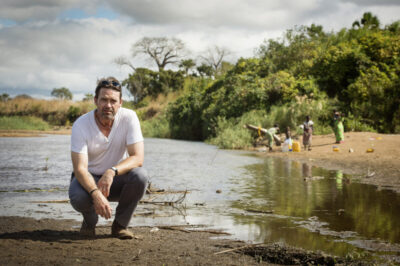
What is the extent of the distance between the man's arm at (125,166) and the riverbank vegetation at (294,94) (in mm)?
18372

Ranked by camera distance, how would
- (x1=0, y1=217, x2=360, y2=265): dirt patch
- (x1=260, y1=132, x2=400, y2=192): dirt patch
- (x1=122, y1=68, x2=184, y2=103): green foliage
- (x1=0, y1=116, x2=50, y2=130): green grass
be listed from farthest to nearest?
(x1=122, y1=68, x2=184, y2=103): green foliage, (x1=0, y1=116, x2=50, y2=130): green grass, (x1=260, y1=132, x2=400, y2=192): dirt patch, (x1=0, y1=217, x2=360, y2=265): dirt patch

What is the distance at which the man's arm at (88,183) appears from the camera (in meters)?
4.16

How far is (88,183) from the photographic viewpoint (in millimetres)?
4250

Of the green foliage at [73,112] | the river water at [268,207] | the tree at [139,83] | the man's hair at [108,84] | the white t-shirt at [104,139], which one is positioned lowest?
the river water at [268,207]

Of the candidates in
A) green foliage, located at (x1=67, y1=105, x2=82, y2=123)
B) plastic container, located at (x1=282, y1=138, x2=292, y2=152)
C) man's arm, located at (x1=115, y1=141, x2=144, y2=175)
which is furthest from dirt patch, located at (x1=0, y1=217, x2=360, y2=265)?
green foliage, located at (x1=67, y1=105, x2=82, y2=123)

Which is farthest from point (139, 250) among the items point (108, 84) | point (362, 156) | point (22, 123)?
point (22, 123)

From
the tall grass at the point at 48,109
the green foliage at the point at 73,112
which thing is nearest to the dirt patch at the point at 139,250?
the tall grass at the point at 48,109

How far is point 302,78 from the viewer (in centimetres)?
2834

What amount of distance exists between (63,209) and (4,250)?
2.49 meters

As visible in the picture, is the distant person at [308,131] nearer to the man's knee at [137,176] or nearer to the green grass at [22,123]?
the man's knee at [137,176]

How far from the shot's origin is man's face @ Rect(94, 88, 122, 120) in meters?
4.48

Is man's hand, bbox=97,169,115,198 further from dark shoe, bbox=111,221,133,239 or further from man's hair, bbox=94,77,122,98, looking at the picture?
man's hair, bbox=94,77,122,98

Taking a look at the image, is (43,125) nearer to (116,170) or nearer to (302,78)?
(302,78)

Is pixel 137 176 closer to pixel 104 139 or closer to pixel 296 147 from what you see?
pixel 104 139
